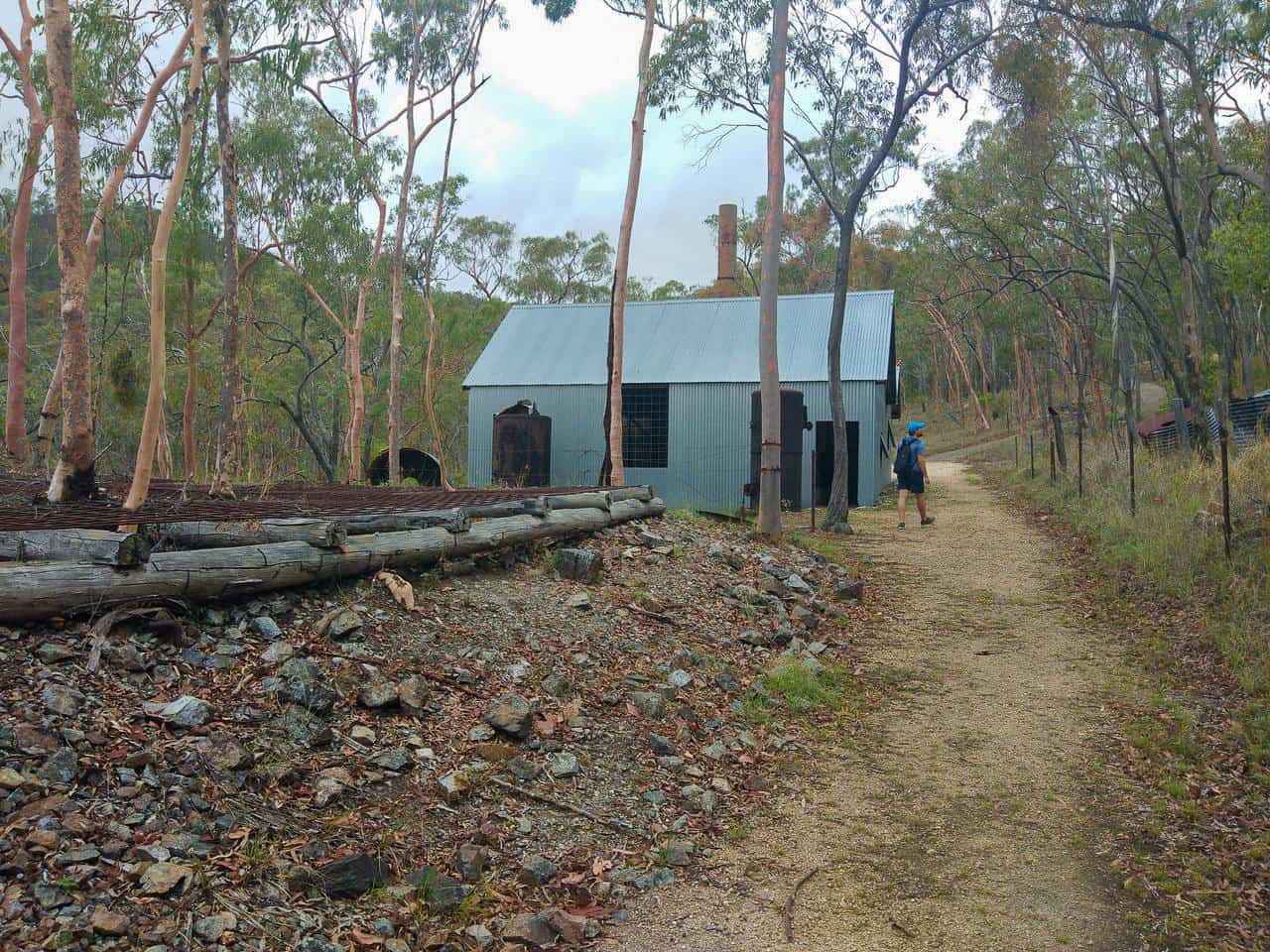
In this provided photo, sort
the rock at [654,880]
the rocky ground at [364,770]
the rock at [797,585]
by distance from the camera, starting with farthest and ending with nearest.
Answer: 1. the rock at [797,585]
2. the rock at [654,880]
3. the rocky ground at [364,770]

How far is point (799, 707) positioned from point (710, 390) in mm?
14844

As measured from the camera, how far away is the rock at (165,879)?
11.3ft

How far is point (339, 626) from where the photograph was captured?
5695mm

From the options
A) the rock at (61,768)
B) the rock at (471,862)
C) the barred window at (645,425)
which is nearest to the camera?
the rock at (61,768)

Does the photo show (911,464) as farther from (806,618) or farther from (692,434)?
(692,434)

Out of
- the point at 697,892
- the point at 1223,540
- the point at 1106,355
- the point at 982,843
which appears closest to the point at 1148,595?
the point at 1223,540

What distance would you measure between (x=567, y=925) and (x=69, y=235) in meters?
6.54

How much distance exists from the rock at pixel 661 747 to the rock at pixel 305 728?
192cm

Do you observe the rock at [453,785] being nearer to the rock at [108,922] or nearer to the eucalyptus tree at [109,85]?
the rock at [108,922]

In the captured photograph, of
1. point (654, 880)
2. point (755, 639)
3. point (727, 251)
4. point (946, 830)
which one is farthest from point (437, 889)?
point (727, 251)

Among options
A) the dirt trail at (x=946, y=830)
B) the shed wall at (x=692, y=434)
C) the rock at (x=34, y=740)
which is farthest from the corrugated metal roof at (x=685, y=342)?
the rock at (x=34, y=740)

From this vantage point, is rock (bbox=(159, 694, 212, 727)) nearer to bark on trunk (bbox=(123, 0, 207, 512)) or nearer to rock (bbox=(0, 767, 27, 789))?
rock (bbox=(0, 767, 27, 789))

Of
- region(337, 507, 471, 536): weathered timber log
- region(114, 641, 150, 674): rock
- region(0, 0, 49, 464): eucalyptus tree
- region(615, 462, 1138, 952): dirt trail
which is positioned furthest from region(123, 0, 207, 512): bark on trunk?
region(0, 0, 49, 464): eucalyptus tree

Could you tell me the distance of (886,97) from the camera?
17656 millimetres
